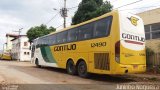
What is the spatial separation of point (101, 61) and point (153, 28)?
31.0 ft

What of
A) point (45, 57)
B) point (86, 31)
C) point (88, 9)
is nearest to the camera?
point (86, 31)

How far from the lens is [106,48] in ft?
44.3

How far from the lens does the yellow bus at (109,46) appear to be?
13.0m

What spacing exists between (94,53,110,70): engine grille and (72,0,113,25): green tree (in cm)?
1261

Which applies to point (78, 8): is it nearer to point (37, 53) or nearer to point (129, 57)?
point (37, 53)

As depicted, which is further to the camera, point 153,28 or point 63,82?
point 153,28

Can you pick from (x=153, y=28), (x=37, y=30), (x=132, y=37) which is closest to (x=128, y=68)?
(x=132, y=37)

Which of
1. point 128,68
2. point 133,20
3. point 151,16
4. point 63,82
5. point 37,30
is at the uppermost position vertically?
point 37,30

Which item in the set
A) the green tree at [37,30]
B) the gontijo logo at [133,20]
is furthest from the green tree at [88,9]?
the green tree at [37,30]

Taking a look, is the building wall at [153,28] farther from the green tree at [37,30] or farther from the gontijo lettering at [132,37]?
the green tree at [37,30]

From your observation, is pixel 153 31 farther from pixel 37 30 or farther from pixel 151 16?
pixel 37 30

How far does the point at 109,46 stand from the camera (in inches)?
522

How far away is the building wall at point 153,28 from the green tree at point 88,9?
215 inches

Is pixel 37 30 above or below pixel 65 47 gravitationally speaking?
above
